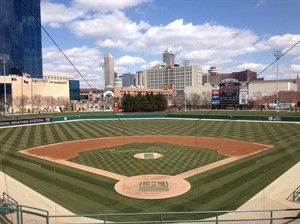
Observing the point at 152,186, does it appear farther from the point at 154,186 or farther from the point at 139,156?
the point at 139,156

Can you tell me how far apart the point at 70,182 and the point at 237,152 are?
56.9ft

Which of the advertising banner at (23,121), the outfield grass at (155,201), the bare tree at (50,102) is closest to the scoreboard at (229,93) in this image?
the advertising banner at (23,121)

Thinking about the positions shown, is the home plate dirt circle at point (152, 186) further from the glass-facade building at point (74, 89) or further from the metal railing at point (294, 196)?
the glass-facade building at point (74, 89)

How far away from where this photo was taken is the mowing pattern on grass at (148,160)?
2570cm

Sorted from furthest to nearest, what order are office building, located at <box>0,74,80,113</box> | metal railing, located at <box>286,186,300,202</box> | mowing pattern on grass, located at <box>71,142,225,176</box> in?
office building, located at <box>0,74,80,113</box>, mowing pattern on grass, located at <box>71,142,225,176</box>, metal railing, located at <box>286,186,300,202</box>

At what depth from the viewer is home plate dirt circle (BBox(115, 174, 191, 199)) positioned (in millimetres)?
19656

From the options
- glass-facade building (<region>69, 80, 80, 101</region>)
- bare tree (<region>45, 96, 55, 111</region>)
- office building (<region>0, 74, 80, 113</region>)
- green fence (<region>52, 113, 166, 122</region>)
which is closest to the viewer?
green fence (<region>52, 113, 166, 122</region>)

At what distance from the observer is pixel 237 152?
1282 inches

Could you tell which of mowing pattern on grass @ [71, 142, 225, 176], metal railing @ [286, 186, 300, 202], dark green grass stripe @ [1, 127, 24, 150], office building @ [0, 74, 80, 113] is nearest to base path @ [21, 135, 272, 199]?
mowing pattern on grass @ [71, 142, 225, 176]

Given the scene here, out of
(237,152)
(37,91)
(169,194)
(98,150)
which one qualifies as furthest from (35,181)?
(37,91)

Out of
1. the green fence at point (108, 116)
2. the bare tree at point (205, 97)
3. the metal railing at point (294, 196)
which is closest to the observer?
the metal railing at point (294, 196)

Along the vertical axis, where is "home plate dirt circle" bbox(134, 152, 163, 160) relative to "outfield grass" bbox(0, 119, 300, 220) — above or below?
above

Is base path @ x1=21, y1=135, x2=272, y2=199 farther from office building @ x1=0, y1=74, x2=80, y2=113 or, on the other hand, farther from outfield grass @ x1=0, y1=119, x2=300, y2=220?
office building @ x1=0, y1=74, x2=80, y2=113

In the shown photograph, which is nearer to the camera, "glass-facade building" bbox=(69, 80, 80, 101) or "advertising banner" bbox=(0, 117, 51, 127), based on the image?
"advertising banner" bbox=(0, 117, 51, 127)
